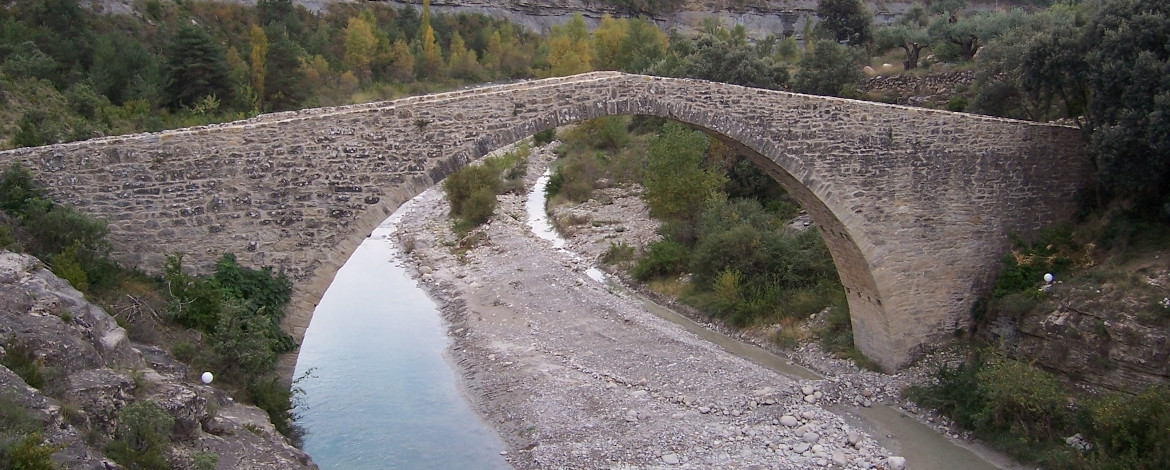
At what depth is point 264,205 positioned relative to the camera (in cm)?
949

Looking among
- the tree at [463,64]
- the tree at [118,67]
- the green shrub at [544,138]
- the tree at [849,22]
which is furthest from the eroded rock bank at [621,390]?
the tree at [463,64]

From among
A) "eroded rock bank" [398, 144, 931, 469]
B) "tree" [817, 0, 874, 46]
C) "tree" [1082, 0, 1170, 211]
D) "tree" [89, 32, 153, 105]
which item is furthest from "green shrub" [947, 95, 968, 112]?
"tree" [89, 32, 153, 105]

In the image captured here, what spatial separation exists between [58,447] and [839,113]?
976 centimetres

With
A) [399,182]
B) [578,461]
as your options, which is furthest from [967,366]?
[399,182]

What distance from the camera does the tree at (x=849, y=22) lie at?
30.1 m

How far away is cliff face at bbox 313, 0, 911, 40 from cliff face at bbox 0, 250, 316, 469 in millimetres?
50799

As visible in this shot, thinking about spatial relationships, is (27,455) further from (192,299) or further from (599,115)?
(599,115)

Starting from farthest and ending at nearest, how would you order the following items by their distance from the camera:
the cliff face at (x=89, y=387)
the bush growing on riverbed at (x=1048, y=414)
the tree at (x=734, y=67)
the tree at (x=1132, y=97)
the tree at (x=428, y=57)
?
1. the tree at (x=428, y=57)
2. the tree at (x=734, y=67)
3. the tree at (x=1132, y=97)
4. the bush growing on riverbed at (x=1048, y=414)
5. the cliff face at (x=89, y=387)

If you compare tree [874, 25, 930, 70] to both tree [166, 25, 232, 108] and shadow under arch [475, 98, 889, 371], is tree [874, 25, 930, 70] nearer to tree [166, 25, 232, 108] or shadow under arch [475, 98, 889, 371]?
shadow under arch [475, 98, 889, 371]

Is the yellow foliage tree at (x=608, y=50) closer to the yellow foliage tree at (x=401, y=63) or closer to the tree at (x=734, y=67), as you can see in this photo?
the yellow foliage tree at (x=401, y=63)

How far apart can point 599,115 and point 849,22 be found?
22.8 metres

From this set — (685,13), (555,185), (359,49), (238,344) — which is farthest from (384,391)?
(685,13)

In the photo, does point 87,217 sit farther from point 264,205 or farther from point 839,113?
point 839,113

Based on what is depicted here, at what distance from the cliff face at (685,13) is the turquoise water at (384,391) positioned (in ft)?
134
